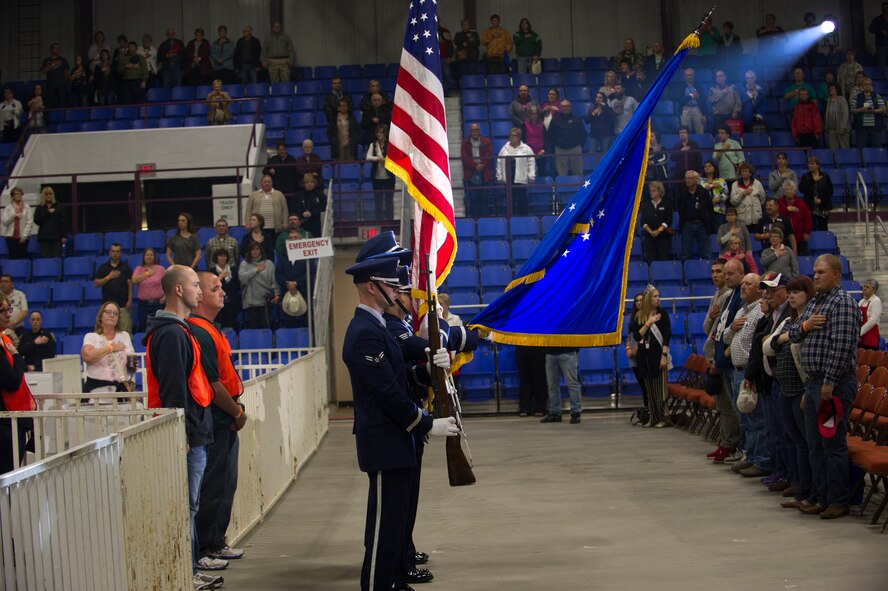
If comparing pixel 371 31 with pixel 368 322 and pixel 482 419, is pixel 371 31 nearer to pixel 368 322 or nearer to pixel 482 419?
pixel 482 419

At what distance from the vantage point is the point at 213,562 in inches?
276

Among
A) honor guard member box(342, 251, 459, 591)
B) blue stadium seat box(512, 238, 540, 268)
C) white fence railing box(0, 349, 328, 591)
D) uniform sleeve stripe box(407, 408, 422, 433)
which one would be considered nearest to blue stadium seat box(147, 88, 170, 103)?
blue stadium seat box(512, 238, 540, 268)

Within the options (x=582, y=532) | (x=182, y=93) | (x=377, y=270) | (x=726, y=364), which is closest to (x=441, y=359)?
(x=377, y=270)

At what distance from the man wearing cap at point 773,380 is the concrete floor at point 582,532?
24cm

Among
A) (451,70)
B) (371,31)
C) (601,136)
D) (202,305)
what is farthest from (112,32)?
(202,305)

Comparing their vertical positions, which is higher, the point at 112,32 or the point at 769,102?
the point at 112,32

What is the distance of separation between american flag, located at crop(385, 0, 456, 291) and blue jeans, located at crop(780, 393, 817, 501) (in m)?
2.93

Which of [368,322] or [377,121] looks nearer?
[368,322]

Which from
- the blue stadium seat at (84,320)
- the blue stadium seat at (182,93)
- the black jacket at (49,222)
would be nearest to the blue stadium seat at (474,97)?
the blue stadium seat at (182,93)

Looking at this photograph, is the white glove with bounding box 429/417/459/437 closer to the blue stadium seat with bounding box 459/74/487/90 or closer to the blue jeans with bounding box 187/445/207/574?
the blue jeans with bounding box 187/445/207/574

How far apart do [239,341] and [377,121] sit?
5585mm

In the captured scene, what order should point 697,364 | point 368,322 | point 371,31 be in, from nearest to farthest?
point 368,322
point 697,364
point 371,31

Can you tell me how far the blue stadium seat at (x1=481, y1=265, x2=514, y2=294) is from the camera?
17141 millimetres

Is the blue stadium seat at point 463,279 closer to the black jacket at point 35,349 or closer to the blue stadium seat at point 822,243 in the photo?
the blue stadium seat at point 822,243
